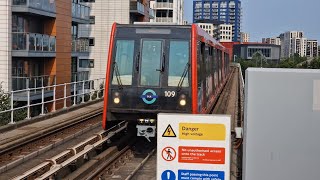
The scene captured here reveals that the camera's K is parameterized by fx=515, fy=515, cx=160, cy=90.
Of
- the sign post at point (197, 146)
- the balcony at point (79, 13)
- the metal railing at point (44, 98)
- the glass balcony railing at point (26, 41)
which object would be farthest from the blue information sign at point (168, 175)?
the balcony at point (79, 13)

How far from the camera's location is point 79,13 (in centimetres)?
3531

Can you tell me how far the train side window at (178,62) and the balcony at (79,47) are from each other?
918 inches

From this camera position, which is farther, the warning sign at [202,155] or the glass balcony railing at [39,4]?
the glass balcony railing at [39,4]

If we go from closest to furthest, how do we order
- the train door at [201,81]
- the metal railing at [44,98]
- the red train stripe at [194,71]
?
the red train stripe at [194,71] → the train door at [201,81] → the metal railing at [44,98]

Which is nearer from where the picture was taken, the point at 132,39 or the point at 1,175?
the point at 1,175

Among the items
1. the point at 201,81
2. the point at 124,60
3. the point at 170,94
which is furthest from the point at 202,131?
the point at 201,81

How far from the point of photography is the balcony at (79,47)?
34.1 meters

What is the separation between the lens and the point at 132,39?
1141cm

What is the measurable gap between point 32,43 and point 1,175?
17.0 meters

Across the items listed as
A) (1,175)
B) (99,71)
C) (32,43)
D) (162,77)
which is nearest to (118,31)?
(162,77)

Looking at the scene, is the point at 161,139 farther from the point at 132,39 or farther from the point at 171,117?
the point at 132,39

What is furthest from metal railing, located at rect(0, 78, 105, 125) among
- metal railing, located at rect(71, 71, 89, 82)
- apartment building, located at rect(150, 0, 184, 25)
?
apartment building, located at rect(150, 0, 184, 25)

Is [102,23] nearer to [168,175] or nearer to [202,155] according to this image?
[168,175]

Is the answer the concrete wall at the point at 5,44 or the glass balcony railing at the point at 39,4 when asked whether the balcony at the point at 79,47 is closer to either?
the glass balcony railing at the point at 39,4
